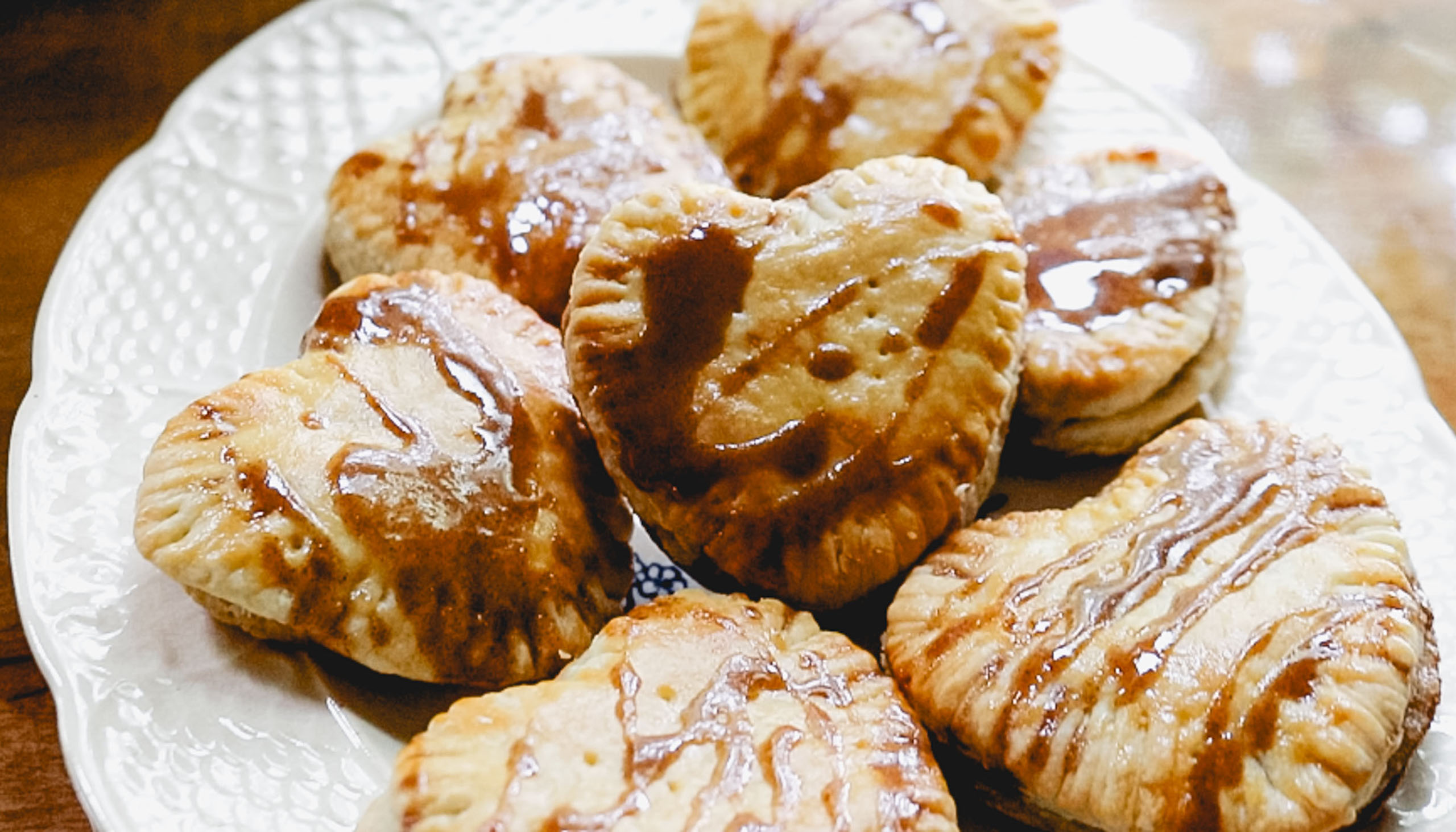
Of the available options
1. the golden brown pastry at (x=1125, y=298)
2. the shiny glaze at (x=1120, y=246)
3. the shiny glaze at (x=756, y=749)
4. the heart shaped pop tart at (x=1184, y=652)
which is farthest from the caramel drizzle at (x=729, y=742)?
the shiny glaze at (x=1120, y=246)

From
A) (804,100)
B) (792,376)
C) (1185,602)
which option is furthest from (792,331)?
(804,100)

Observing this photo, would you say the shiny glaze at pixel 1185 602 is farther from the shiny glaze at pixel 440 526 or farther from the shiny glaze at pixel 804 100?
the shiny glaze at pixel 804 100

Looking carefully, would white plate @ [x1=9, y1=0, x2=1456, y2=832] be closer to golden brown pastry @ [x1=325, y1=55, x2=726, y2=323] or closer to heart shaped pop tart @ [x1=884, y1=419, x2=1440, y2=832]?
golden brown pastry @ [x1=325, y1=55, x2=726, y2=323]

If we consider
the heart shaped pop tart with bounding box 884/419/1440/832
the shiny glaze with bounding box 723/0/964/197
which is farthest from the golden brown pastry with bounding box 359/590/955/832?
the shiny glaze with bounding box 723/0/964/197

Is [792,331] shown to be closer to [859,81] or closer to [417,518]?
[417,518]

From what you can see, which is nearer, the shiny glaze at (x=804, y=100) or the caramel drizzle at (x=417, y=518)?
the caramel drizzle at (x=417, y=518)
